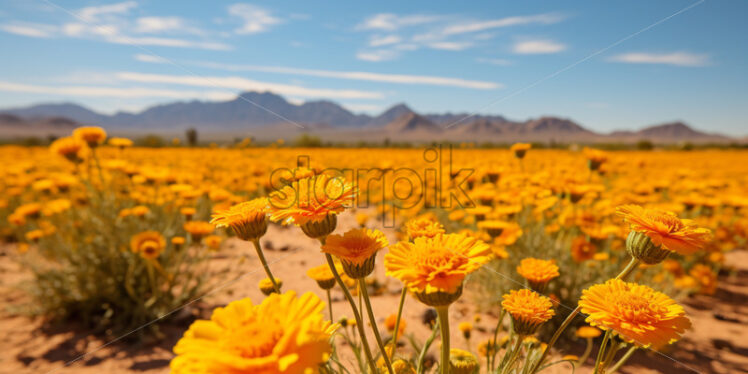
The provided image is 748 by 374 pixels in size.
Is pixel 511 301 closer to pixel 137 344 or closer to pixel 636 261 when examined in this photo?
pixel 636 261

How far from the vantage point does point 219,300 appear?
→ 324 centimetres

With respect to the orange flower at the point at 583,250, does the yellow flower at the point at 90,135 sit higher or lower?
higher

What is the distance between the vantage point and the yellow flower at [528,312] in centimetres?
98

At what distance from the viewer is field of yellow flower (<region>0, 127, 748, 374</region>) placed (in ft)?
2.40

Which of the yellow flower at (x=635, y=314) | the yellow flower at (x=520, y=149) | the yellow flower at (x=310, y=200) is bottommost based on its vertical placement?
the yellow flower at (x=635, y=314)

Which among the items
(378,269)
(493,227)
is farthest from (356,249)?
(378,269)

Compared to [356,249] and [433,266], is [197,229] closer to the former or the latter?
[356,249]

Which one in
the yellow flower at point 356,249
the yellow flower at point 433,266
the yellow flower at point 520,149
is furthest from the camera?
the yellow flower at point 520,149

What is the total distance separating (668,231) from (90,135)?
11.2ft

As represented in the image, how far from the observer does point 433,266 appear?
2.35ft

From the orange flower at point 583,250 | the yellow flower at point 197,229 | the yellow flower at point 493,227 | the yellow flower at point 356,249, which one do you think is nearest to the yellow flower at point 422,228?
the yellow flower at point 356,249

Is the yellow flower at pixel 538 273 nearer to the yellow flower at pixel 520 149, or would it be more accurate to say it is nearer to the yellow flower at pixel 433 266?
the yellow flower at pixel 433 266

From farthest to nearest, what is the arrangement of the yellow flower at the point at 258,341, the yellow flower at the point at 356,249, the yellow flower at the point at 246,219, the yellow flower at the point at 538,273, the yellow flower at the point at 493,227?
the yellow flower at the point at 493,227 < the yellow flower at the point at 538,273 < the yellow flower at the point at 246,219 < the yellow flower at the point at 356,249 < the yellow flower at the point at 258,341

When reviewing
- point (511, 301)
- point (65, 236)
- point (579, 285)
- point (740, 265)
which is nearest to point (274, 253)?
point (65, 236)
